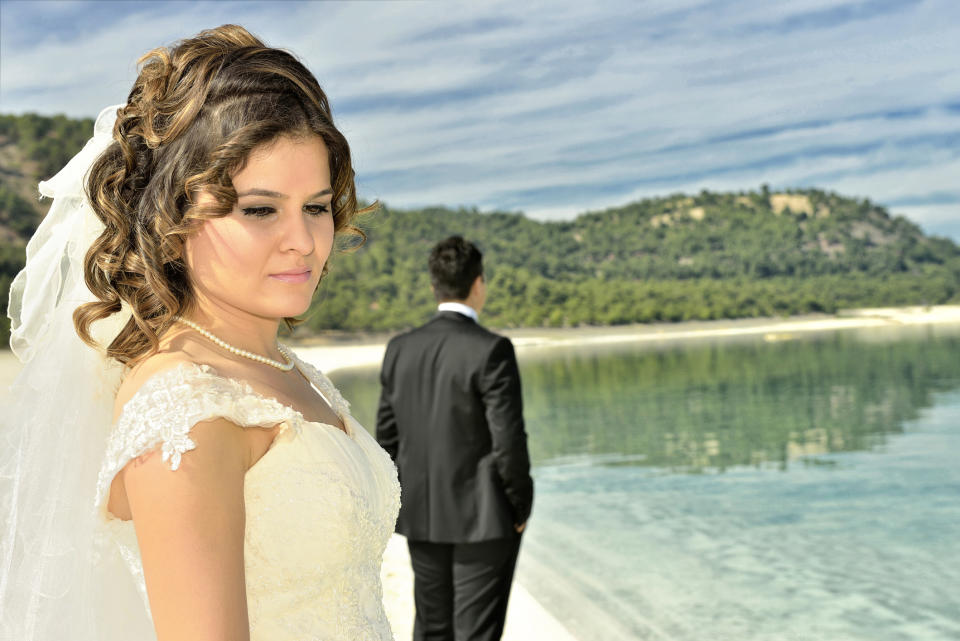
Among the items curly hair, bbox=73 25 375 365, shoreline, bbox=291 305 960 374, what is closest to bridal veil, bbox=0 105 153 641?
curly hair, bbox=73 25 375 365

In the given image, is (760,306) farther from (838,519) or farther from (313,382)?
(313,382)

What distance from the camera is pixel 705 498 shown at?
13375 mm

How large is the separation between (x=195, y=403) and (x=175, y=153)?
1.33 ft

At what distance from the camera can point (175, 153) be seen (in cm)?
139

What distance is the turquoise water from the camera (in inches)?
308

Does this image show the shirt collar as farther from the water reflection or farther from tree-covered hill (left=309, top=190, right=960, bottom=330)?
tree-covered hill (left=309, top=190, right=960, bottom=330)

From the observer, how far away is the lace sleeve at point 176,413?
119 centimetres

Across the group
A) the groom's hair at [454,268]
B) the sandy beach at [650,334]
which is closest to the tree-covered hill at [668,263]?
the sandy beach at [650,334]

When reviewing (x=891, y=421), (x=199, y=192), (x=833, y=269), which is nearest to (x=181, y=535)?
(x=199, y=192)

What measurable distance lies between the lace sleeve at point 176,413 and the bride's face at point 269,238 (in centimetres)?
15

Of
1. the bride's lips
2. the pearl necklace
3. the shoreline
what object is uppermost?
the bride's lips

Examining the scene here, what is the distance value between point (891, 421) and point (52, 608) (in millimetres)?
23061

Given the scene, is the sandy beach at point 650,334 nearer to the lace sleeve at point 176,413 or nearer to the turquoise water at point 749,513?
the turquoise water at point 749,513

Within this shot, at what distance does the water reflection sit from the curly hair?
596 inches
